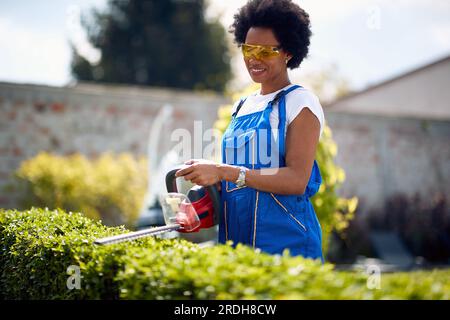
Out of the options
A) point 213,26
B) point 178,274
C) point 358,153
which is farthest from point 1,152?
point 213,26

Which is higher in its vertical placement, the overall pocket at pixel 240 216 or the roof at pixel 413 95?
the roof at pixel 413 95

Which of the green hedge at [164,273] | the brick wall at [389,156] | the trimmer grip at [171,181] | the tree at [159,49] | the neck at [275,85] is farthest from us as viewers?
the tree at [159,49]

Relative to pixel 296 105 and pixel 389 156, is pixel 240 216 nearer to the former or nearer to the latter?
pixel 296 105

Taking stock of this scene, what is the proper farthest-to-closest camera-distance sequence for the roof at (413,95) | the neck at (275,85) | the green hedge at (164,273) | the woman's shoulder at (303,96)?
the roof at (413,95) → the neck at (275,85) → the woman's shoulder at (303,96) → the green hedge at (164,273)

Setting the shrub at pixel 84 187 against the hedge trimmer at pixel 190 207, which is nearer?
the hedge trimmer at pixel 190 207

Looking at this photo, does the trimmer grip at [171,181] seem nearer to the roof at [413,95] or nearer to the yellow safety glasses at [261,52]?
the yellow safety glasses at [261,52]

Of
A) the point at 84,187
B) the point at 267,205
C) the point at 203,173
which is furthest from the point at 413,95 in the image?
the point at 203,173

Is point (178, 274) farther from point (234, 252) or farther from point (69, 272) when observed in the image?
point (69, 272)

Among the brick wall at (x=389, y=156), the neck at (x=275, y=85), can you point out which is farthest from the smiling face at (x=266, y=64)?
the brick wall at (x=389, y=156)

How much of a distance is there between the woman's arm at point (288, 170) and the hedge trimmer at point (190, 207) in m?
0.17

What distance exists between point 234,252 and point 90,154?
9134 mm

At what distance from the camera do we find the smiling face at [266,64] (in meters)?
3.09

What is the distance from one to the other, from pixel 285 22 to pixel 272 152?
0.73 meters

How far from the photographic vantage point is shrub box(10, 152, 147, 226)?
31.5ft
